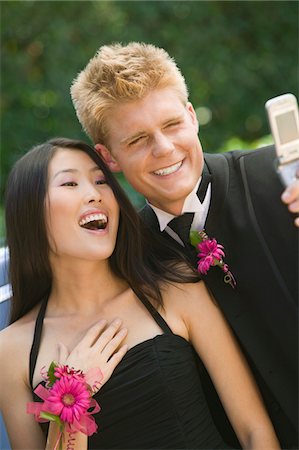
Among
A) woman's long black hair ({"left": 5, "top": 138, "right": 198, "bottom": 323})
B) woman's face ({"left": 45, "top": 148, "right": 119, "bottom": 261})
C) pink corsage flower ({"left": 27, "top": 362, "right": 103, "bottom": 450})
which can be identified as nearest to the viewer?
pink corsage flower ({"left": 27, "top": 362, "right": 103, "bottom": 450})

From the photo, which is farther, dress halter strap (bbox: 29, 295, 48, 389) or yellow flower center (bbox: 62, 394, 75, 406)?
dress halter strap (bbox: 29, 295, 48, 389)

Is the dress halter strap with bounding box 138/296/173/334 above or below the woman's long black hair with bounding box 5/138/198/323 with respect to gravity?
below

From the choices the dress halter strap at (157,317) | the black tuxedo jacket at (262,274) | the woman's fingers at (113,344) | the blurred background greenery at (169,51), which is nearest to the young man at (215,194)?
the black tuxedo jacket at (262,274)

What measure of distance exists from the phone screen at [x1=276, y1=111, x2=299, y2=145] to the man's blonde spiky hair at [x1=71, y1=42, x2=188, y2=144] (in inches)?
32.4

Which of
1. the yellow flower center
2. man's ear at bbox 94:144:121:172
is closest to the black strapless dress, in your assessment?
the yellow flower center

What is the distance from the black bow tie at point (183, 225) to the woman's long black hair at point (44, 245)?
8 centimetres

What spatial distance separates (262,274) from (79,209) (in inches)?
30.0

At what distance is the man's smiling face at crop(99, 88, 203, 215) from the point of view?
2979mm

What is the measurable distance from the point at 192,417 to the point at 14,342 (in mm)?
802

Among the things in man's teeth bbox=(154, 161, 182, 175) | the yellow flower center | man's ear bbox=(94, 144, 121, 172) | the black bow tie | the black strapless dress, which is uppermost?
man's ear bbox=(94, 144, 121, 172)

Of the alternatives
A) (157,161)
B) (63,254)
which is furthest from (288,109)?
(63,254)

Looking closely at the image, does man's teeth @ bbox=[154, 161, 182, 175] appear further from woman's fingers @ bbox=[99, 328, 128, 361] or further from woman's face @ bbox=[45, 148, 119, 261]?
woman's fingers @ bbox=[99, 328, 128, 361]

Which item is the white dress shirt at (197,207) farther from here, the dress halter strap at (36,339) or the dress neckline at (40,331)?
the dress halter strap at (36,339)

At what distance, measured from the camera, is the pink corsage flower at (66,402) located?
8.68 feet
